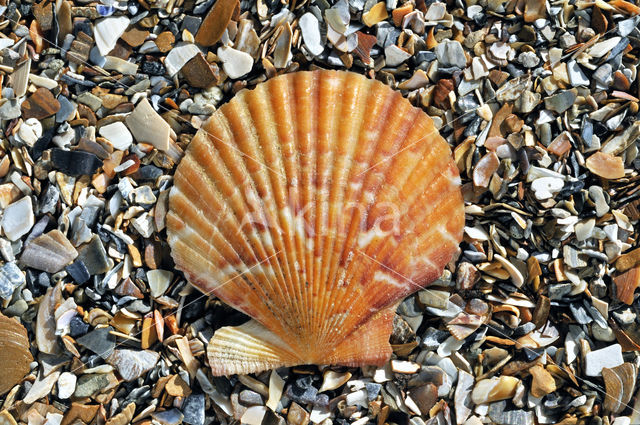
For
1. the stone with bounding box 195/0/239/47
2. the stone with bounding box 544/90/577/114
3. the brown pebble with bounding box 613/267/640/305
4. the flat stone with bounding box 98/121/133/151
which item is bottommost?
the brown pebble with bounding box 613/267/640/305

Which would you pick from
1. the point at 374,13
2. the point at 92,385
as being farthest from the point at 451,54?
the point at 92,385

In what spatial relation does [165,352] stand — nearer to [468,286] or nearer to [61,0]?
[468,286]

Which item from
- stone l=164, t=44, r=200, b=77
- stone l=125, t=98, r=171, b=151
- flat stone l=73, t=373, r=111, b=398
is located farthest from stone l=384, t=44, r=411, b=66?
flat stone l=73, t=373, r=111, b=398

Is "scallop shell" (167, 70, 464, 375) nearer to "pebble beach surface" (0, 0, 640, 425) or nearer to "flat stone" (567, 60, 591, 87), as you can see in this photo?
"pebble beach surface" (0, 0, 640, 425)

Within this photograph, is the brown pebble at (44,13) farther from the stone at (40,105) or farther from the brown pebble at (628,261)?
the brown pebble at (628,261)

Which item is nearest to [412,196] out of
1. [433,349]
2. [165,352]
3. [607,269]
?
[433,349]
